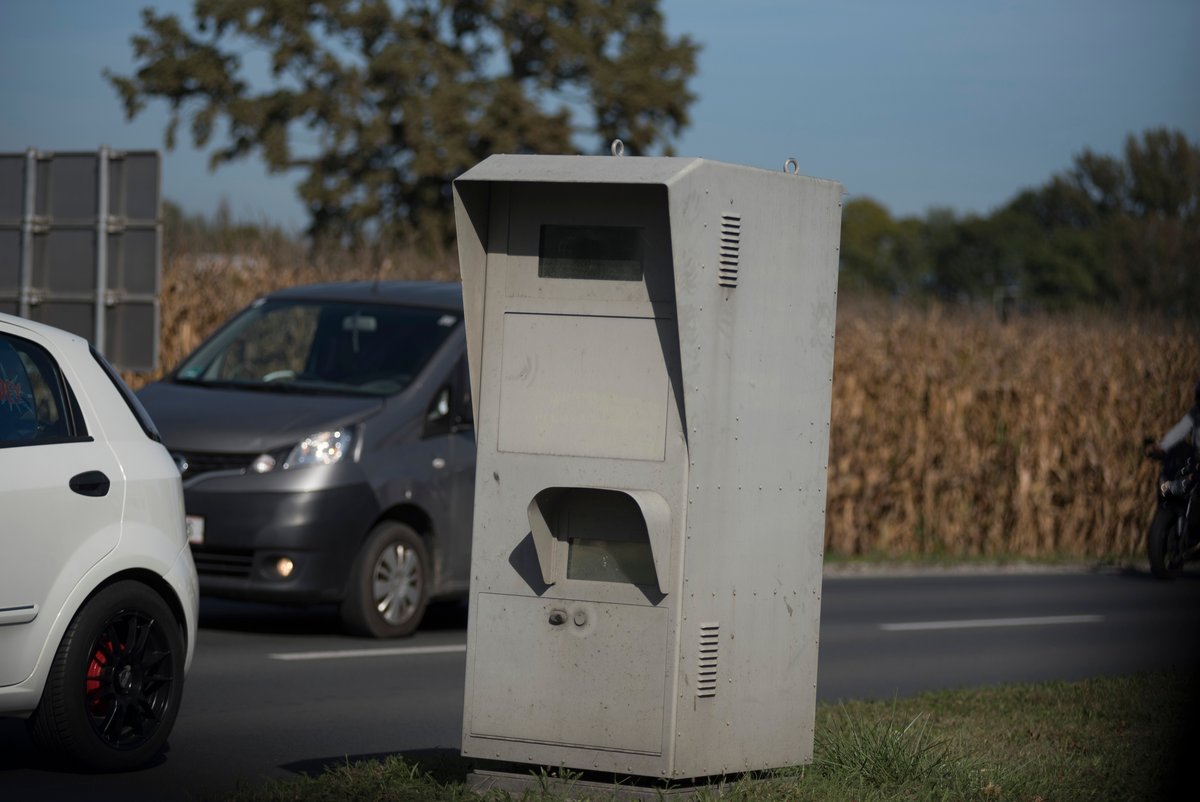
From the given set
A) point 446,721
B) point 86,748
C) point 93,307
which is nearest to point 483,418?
point 86,748

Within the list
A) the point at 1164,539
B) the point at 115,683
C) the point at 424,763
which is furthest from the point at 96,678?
the point at 1164,539

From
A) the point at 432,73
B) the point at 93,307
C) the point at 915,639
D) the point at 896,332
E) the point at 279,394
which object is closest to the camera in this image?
the point at 279,394

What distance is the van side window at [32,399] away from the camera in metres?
6.88

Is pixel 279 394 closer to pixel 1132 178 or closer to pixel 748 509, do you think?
pixel 748 509

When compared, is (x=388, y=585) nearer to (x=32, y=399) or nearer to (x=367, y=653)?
(x=367, y=653)

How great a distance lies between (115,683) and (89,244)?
906 cm

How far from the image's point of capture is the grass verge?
242 inches

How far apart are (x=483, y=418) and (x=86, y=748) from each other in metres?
2.17

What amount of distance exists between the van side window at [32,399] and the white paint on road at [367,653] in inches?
149

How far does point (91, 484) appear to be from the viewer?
701 cm

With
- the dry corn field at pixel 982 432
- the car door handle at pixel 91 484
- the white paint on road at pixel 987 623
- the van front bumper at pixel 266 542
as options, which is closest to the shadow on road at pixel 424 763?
the car door handle at pixel 91 484

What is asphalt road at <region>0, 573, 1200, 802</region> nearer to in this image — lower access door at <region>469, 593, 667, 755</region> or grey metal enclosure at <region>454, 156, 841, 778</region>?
lower access door at <region>469, 593, 667, 755</region>

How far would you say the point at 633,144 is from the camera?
1863 inches

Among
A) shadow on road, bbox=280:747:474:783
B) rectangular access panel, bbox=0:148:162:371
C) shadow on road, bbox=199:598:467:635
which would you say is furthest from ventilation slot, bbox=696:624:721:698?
rectangular access panel, bbox=0:148:162:371
